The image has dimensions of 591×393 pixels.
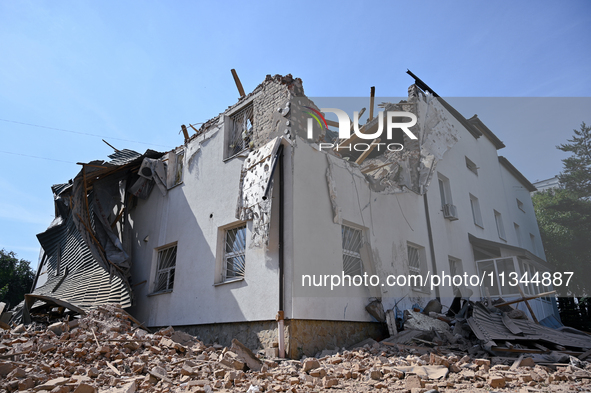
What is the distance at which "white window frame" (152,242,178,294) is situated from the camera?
32.6 feet

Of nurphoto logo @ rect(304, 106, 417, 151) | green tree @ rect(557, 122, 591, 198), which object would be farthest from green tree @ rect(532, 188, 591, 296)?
nurphoto logo @ rect(304, 106, 417, 151)

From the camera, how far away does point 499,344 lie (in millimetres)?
7094

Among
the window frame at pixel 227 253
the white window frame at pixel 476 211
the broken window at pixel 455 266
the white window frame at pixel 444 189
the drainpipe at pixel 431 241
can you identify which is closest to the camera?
the window frame at pixel 227 253

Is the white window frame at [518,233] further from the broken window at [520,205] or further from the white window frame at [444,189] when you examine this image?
the white window frame at [444,189]

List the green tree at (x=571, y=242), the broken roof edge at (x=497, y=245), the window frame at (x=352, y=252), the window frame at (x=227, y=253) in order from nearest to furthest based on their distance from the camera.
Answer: the window frame at (x=227, y=253) < the window frame at (x=352, y=252) < the broken roof edge at (x=497, y=245) < the green tree at (x=571, y=242)

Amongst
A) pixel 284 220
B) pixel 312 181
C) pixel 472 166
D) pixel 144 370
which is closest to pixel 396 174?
pixel 312 181

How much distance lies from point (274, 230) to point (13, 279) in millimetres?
21266

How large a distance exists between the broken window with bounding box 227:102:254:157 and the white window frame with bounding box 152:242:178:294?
304 cm

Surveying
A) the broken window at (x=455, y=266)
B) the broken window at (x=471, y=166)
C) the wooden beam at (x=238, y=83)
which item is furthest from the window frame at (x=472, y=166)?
the wooden beam at (x=238, y=83)

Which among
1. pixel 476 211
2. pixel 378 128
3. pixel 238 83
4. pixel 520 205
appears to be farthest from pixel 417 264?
pixel 520 205

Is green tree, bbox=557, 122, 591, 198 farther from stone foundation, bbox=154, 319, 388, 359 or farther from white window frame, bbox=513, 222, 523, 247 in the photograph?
stone foundation, bbox=154, 319, 388, 359

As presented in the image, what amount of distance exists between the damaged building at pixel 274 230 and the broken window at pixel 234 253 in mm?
39

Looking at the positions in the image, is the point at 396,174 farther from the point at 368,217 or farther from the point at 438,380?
the point at 438,380

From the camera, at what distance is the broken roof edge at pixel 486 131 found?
17.6m
